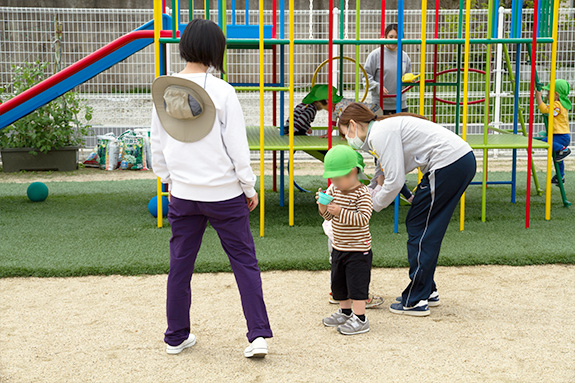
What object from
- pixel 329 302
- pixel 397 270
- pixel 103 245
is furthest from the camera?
pixel 103 245

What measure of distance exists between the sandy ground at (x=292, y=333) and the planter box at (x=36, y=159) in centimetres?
558

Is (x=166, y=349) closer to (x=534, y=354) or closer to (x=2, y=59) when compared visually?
(x=534, y=354)

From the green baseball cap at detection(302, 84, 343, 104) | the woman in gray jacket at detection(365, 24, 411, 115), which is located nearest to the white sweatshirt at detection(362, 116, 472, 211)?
the green baseball cap at detection(302, 84, 343, 104)

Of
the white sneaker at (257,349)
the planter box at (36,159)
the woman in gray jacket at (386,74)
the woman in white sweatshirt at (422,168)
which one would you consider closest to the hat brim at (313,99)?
the woman in gray jacket at (386,74)

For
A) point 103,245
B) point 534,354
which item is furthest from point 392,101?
point 534,354

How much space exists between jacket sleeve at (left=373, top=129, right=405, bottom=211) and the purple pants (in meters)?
0.91

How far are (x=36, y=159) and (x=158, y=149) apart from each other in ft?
24.1

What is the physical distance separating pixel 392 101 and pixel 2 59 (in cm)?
714

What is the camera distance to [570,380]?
3002 millimetres

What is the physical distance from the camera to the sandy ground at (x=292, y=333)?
313 cm

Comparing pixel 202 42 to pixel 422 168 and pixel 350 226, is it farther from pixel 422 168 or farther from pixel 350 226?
pixel 422 168

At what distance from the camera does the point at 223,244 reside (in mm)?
3254

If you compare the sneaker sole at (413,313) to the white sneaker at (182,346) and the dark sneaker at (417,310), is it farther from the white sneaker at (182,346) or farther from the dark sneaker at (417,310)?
the white sneaker at (182,346)

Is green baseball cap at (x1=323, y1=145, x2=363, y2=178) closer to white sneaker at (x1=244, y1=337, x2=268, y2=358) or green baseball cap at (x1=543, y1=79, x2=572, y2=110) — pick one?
white sneaker at (x1=244, y1=337, x2=268, y2=358)
